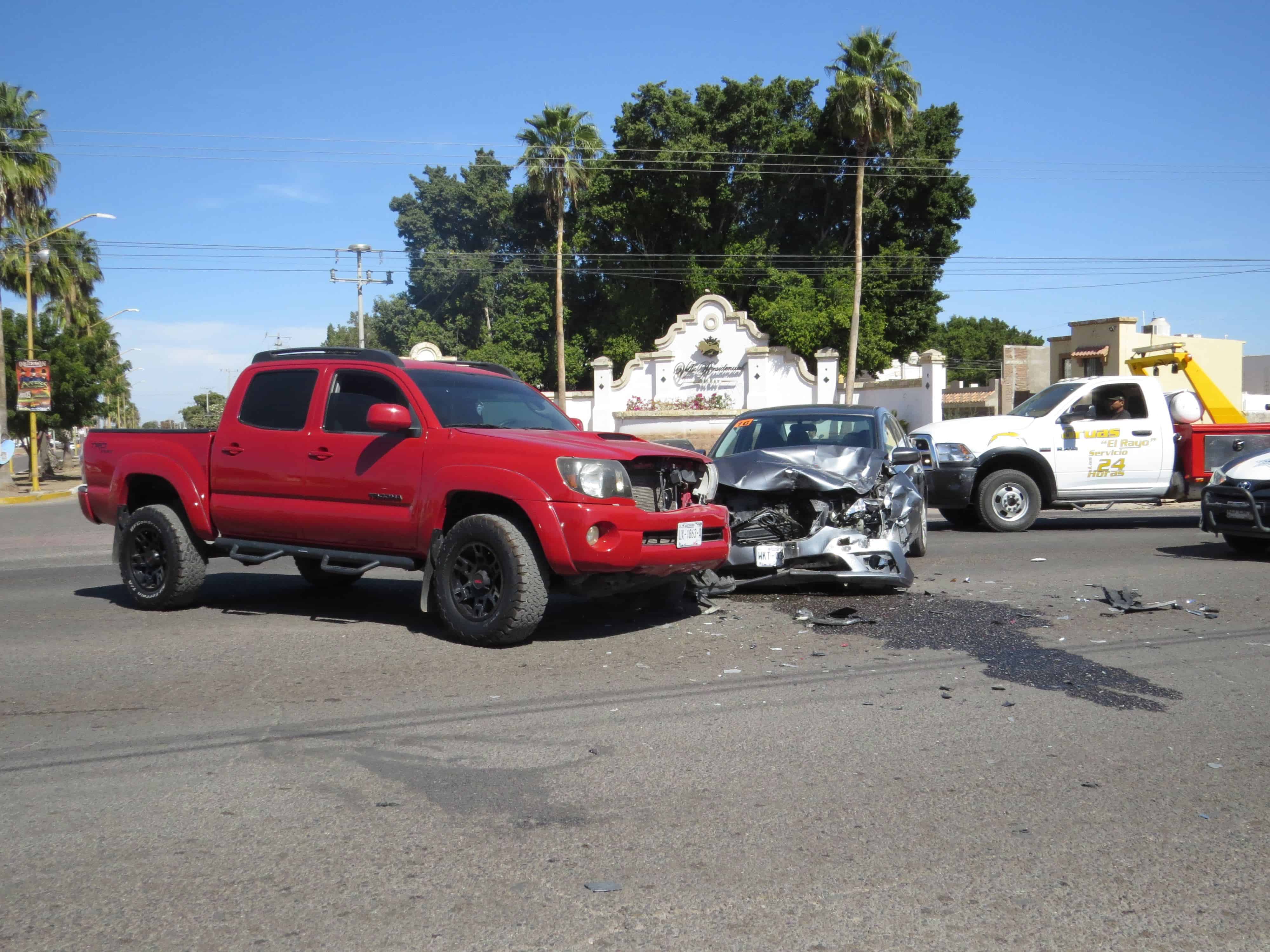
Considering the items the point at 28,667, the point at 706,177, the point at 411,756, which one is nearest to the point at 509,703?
the point at 411,756

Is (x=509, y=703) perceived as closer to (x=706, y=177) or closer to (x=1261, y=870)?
(x=1261, y=870)

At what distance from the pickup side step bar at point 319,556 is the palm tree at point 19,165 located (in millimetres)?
26055

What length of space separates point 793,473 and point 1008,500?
6773 millimetres

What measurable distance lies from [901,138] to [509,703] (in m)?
39.6

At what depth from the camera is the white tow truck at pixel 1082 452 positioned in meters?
14.2

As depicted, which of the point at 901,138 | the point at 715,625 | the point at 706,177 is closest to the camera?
the point at 715,625

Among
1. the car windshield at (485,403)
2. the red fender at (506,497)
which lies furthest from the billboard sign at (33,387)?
the red fender at (506,497)

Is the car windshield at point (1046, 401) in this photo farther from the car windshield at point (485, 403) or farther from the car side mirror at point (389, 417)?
the car side mirror at point (389, 417)

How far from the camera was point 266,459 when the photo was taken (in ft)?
26.5

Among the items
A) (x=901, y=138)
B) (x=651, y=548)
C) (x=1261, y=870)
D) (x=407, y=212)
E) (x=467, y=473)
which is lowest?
(x=1261, y=870)

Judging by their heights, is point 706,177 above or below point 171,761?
above

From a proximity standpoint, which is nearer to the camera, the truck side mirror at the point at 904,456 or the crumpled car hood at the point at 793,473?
the crumpled car hood at the point at 793,473

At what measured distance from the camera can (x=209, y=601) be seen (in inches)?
365

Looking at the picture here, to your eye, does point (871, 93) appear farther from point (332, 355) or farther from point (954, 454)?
point (332, 355)
